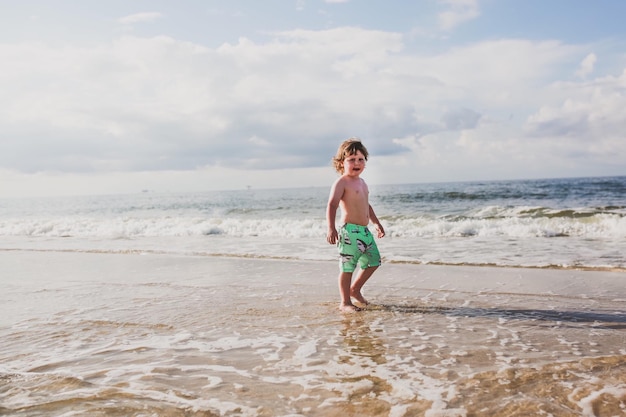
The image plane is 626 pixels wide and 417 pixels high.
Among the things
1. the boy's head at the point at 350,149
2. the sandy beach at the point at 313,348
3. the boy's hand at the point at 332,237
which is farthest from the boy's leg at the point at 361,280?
the boy's head at the point at 350,149

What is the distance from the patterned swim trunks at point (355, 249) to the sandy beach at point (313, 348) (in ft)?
1.64

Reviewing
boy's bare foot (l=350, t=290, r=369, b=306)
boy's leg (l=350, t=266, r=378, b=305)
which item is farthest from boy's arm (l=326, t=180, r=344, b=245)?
boy's bare foot (l=350, t=290, r=369, b=306)

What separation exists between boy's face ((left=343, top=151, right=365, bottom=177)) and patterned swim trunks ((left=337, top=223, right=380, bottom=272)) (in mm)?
606

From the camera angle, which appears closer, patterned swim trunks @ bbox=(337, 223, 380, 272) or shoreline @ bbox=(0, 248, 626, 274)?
patterned swim trunks @ bbox=(337, 223, 380, 272)

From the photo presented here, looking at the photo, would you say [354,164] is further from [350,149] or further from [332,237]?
[332,237]

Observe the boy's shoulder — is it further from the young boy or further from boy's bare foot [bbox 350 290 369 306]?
boy's bare foot [bbox 350 290 369 306]

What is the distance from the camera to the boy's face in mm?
5238

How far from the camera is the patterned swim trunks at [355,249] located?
5109 mm

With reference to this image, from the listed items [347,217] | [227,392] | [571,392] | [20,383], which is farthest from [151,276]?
[571,392]

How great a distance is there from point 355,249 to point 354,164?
37.2 inches

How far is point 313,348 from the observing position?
3729 millimetres

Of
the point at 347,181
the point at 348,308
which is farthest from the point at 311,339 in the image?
the point at 347,181

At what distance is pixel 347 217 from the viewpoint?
5.27m

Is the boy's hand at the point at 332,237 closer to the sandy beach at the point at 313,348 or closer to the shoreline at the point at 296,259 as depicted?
the sandy beach at the point at 313,348
